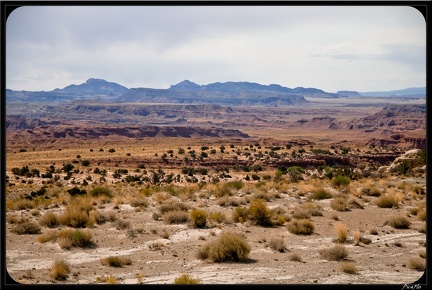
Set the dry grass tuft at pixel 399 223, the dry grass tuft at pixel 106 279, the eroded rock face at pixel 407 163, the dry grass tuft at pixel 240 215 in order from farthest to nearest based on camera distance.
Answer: the eroded rock face at pixel 407 163
the dry grass tuft at pixel 240 215
the dry grass tuft at pixel 399 223
the dry grass tuft at pixel 106 279

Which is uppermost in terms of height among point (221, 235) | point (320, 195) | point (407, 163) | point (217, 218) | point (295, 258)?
point (221, 235)

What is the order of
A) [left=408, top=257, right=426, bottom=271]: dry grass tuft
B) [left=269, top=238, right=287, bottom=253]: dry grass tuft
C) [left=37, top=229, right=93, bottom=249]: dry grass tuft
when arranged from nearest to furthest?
[left=408, top=257, right=426, bottom=271]: dry grass tuft
[left=269, top=238, right=287, bottom=253]: dry grass tuft
[left=37, top=229, right=93, bottom=249]: dry grass tuft

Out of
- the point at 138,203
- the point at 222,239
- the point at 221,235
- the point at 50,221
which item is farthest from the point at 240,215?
the point at 50,221

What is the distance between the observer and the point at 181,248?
36.6 ft

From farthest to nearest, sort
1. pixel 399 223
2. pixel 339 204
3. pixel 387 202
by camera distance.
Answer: pixel 387 202
pixel 339 204
pixel 399 223

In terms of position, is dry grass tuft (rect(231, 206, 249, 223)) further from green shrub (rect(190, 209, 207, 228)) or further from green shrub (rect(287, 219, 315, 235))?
green shrub (rect(287, 219, 315, 235))

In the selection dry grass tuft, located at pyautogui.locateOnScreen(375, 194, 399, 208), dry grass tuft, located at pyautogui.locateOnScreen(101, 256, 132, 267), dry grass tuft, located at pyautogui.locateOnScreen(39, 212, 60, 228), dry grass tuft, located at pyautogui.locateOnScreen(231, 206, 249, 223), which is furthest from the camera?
dry grass tuft, located at pyautogui.locateOnScreen(375, 194, 399, 208)

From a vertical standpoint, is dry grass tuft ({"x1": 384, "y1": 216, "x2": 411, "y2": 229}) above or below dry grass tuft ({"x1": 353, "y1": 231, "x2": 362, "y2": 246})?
below

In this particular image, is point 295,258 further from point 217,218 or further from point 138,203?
point 138,203

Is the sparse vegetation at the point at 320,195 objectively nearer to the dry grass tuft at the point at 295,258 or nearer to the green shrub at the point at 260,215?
the green shrub at the point at 260,215

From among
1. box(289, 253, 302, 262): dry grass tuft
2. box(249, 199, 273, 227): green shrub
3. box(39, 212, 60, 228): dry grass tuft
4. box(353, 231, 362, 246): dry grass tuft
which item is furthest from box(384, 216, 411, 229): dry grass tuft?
box(39, 212, 60, 228): dry grass tuft

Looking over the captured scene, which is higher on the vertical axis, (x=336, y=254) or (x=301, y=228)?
(x=336, y=254)

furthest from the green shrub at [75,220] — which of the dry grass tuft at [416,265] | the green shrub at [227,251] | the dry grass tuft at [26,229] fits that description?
the dry grass tuft at [416,265]

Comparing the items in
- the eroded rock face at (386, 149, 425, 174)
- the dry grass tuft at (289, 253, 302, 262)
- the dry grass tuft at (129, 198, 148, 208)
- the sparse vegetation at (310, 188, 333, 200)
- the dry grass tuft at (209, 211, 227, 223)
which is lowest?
the eroded rock face at (386, 149, 425, 174)
